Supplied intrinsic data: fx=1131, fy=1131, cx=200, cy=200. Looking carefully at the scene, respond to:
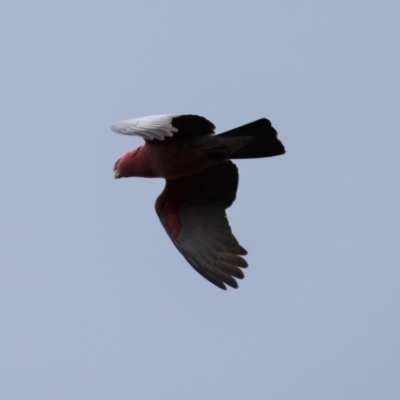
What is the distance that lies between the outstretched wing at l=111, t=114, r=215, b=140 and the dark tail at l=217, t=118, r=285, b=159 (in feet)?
1.16

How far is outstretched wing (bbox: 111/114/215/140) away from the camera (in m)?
13.5

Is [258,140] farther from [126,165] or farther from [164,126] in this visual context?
[126,165]

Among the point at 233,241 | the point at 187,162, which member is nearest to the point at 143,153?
the point at 187,162

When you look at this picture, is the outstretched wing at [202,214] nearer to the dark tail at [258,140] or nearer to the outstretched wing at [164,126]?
the dark tail at [258,140]

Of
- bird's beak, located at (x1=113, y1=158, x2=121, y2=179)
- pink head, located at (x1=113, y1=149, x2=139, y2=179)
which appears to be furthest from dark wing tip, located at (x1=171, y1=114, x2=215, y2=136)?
bird's beak, located at (x1=113, y1=158, x2=121, y2=179)

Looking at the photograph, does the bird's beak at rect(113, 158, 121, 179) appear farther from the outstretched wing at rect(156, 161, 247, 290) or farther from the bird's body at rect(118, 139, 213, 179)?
the outstretched wing at rect(156, 161, 247, 290)

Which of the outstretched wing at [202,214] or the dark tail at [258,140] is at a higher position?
the dark tail at [258,140]

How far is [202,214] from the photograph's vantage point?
1602cm

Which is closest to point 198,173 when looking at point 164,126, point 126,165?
point 126,165

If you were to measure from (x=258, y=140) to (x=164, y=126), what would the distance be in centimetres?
165

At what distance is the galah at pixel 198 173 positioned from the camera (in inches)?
572

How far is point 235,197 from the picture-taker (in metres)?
16.0

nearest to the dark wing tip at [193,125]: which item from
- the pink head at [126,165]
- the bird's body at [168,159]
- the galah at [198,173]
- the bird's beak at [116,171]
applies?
the galah at [198,173]

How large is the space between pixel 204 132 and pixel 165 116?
90 centimetres
